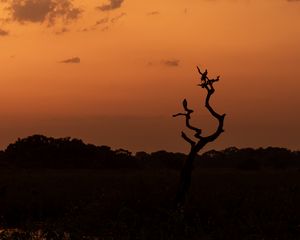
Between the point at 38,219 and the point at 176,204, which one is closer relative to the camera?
the point at 176,204

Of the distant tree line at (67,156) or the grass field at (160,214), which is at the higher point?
the distant tree line at (67,156)

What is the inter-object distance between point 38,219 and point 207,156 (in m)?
80.1

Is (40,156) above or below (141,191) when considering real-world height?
above

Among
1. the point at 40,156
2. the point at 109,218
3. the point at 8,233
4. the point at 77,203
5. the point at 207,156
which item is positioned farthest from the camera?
the point at 207,156

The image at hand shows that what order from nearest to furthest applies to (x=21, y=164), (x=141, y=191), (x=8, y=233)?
(x=8, y=233) < (x=141, y=191) < (x=21, y=164)

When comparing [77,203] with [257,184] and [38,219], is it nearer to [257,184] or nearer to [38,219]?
[38,219]

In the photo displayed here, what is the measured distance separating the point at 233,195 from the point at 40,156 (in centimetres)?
4728

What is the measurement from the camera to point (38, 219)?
3173 centimetres

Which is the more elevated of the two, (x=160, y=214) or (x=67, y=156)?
(x=67, y=156)

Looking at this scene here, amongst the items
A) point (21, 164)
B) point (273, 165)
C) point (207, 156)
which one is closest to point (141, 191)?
point (21, 164)

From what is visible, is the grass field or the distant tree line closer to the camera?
the grass field

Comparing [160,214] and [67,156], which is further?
[67,156]

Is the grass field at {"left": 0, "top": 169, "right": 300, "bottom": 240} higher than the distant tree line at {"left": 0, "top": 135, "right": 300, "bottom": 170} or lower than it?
lower

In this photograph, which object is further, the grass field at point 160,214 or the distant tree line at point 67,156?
the distant tree line at point 67,156
